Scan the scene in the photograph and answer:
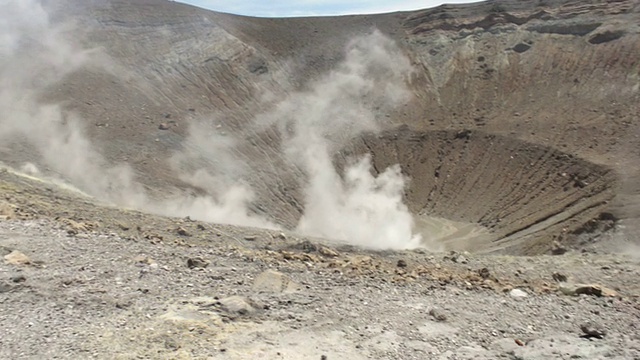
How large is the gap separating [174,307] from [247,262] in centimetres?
228

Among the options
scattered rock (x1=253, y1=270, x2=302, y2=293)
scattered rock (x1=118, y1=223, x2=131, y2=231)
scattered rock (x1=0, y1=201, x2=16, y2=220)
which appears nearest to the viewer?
scattered rock (x1=253, y1=270, x2=302, y2=293)

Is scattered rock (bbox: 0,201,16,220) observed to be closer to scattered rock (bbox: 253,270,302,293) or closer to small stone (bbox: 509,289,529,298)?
scattered rock (bbox: 253,270,302,293)

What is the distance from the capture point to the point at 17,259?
8.22 m

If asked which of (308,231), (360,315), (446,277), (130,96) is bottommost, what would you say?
(360,315)

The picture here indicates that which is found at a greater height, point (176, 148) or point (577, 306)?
point (176, 148)

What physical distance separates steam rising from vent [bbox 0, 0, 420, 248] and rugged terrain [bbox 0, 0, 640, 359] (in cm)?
14

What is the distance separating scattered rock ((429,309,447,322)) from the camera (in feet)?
23.9

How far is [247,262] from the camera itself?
9.26 m

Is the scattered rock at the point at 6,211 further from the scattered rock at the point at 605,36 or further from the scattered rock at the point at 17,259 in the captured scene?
the scattered rock at the point at 605,36

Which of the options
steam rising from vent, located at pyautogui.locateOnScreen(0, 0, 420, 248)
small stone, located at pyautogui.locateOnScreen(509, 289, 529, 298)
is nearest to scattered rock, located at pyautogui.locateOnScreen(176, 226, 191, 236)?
steam rising from vent, located at pyautogui.locateOnScreen(0, 0, 420, 248)

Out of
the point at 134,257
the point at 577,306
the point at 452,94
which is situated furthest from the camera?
the point at 452,94

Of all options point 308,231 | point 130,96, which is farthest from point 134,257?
point 130,96

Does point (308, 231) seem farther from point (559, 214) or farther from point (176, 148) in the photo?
point (559, 214)

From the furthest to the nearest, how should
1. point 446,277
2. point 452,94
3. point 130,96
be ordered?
point 452,94, point 130,96, point 446,277
